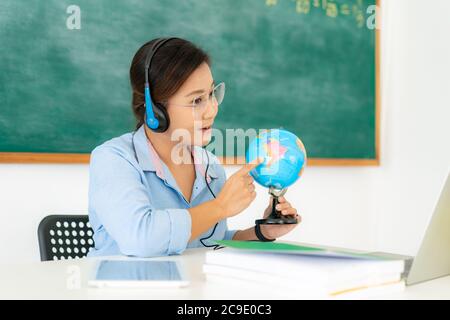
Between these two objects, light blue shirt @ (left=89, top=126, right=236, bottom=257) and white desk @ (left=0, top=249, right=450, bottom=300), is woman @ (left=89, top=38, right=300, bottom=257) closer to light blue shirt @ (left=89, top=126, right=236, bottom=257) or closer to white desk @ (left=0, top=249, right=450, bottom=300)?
light blue shirt @ (left=89, top=126, right=236, bottom=257)

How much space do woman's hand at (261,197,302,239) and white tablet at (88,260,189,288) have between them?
1.39ft

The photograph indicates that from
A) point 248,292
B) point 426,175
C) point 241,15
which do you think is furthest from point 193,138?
point 426,175

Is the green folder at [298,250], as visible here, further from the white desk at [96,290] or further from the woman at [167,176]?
the woman at [167,176]

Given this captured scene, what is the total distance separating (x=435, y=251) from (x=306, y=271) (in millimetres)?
228

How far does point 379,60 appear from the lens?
2.90 metres

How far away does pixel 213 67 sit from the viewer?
8.29 feet

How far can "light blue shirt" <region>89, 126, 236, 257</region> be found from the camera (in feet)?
4.02

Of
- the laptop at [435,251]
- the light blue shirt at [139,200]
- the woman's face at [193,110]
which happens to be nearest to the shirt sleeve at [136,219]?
the light blue shirt at [139,200]

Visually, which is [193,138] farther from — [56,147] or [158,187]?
[56,147]

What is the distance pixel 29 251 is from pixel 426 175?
1.82 meters

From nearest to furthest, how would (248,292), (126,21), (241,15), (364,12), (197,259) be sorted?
1. (248,292)
2. (197,259)
3. (126,21)
4. (241,15)
5. (364,12)

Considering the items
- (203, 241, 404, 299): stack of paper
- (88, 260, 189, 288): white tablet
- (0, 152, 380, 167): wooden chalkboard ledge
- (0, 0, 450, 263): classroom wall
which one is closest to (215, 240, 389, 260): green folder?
(203, 241, 404, 299): stack of paper

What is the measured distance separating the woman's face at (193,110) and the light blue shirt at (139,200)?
4.3 inches

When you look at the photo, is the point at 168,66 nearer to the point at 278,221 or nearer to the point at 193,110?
the point at 193,110
